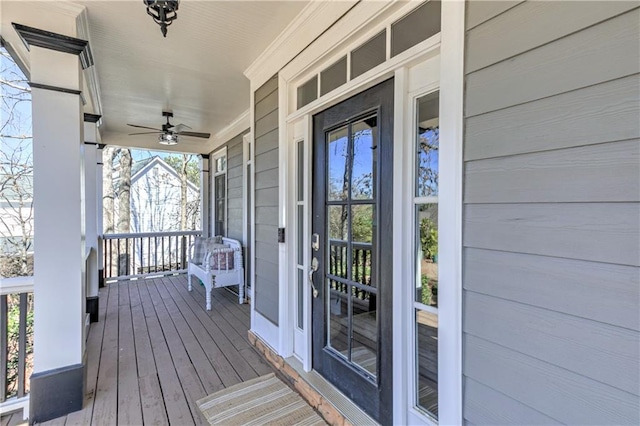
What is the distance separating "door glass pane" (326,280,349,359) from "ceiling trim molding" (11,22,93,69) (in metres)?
2.37

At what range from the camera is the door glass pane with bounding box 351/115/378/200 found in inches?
68.9

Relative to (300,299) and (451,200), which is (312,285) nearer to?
(300,299)

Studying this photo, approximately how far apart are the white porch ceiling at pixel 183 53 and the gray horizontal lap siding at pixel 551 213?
1.62 metres

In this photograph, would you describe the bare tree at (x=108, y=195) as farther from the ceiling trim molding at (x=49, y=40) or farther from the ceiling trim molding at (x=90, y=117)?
the ceiling trim molding at (x=49, y=40)

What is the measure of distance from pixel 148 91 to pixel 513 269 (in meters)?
4.16

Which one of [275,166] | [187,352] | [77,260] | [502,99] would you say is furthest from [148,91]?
[502,99]

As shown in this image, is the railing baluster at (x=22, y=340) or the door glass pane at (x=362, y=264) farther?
the railing baluster at (x=22, y=340)

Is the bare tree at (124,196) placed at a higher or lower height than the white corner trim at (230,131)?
lower

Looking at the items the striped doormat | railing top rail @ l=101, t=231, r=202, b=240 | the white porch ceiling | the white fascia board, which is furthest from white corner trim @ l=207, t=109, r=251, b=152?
the striped doormat

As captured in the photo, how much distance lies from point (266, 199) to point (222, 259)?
191 cm

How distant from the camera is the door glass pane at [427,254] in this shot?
4.58ft

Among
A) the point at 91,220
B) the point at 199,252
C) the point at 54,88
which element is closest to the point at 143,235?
the point at 199,252

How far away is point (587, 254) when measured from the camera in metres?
0.86

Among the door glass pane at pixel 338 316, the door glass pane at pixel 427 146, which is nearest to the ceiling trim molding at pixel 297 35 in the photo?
the door glass pane at pixel 427 146
